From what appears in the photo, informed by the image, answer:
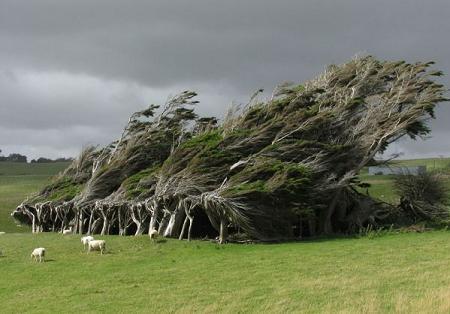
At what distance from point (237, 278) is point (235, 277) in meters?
0.24

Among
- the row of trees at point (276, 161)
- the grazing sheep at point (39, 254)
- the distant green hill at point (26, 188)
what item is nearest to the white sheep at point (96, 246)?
the grazing sheep at point (39, 254)

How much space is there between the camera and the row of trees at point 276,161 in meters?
32.0

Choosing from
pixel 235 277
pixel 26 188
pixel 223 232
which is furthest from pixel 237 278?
pixel 26 188

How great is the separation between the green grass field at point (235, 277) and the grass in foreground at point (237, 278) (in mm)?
32

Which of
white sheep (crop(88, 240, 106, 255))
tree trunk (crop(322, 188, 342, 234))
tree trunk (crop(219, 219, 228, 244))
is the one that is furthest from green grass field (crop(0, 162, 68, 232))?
tree trunk (crop(322, 188, 342, 234))

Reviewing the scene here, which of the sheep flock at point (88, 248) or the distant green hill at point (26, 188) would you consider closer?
the sheep flock at point (88, 248)

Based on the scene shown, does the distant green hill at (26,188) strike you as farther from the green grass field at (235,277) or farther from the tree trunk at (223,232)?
the green grass field at (235,277)

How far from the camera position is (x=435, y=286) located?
15.9m

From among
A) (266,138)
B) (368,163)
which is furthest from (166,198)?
(368,163)

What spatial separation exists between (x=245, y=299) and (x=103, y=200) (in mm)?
25509

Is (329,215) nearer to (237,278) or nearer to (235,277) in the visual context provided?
(235,277)

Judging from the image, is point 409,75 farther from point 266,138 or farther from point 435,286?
point 435,286

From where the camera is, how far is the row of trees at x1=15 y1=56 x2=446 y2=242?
105 ft

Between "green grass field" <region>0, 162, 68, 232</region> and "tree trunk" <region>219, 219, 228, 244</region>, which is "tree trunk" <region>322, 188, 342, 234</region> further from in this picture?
"green grass field" <region>0, 162, 68, 232</region>
